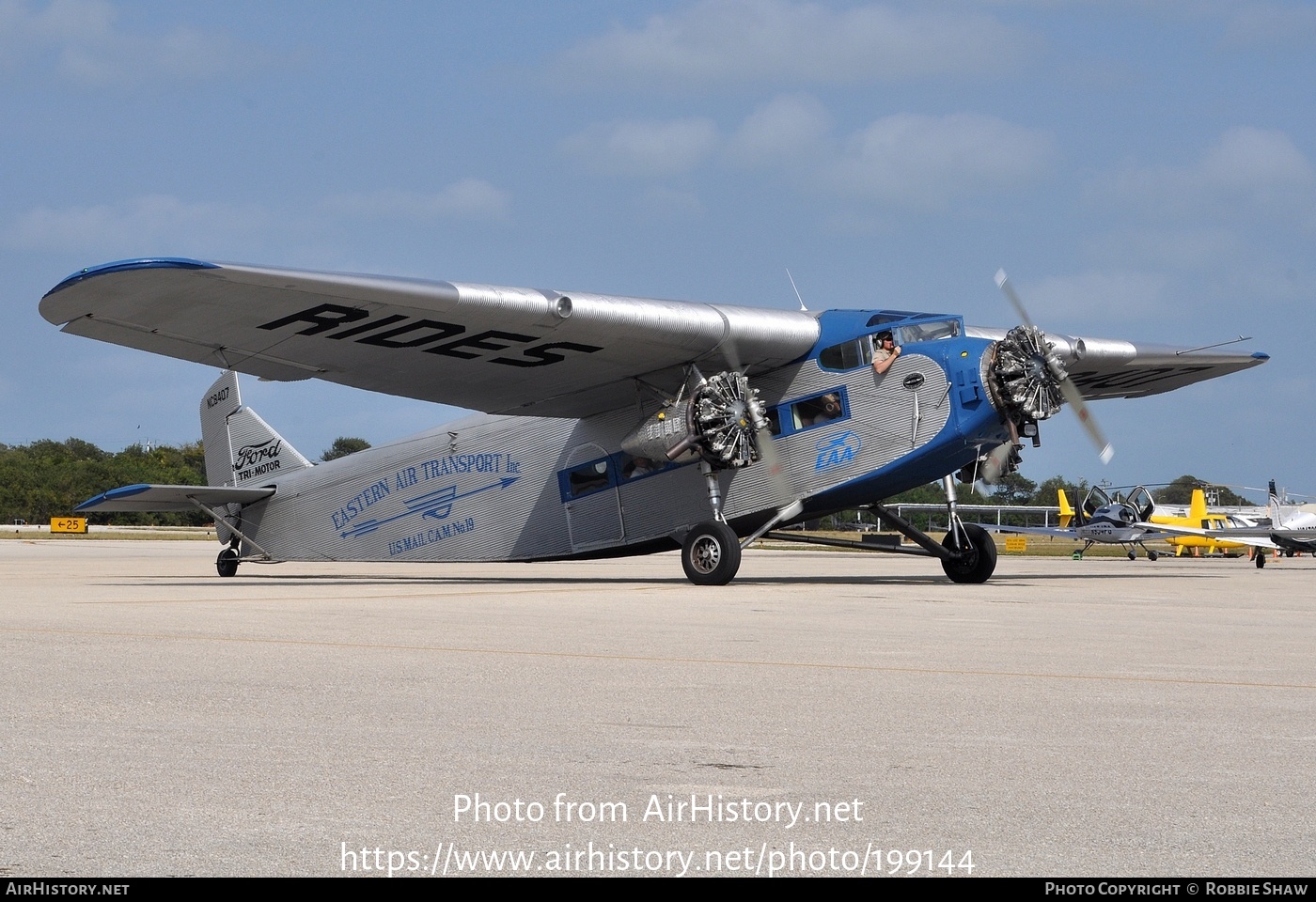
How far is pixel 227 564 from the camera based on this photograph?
23.7 metres

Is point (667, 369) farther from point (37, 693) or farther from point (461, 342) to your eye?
point (37, 693)

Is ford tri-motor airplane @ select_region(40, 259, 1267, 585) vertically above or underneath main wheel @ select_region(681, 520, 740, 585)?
above

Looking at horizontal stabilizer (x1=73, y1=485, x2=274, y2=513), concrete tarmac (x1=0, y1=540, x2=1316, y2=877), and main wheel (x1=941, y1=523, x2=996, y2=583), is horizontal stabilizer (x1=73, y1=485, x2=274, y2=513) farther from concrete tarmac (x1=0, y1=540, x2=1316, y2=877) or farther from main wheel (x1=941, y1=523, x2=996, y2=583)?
main wheel (x1=941, y1=523, x2=996, y2=583)

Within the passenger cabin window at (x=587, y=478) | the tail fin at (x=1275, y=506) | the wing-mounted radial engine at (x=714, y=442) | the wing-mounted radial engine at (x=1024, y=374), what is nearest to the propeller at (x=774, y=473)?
the wing-mounted radial engine at (x=714, y=442)

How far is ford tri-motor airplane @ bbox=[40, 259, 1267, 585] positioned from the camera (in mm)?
15336

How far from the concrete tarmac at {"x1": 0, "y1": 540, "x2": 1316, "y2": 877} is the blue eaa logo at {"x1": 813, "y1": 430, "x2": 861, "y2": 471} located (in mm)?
7556

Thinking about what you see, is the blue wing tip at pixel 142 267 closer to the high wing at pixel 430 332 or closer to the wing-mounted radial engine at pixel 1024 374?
the high wing at pixel 430 332

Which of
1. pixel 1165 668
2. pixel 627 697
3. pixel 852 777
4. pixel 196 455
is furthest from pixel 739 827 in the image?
pixel 196 455

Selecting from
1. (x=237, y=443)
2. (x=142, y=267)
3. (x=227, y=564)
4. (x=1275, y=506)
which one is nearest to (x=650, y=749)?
(x=142, y=267)

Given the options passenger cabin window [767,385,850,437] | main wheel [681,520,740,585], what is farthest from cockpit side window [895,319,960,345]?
main wheel [681,520,740,585]

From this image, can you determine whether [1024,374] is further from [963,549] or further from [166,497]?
[166,497]

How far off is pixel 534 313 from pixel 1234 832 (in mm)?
13020

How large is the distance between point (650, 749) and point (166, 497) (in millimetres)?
18497

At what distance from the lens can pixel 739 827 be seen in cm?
371
